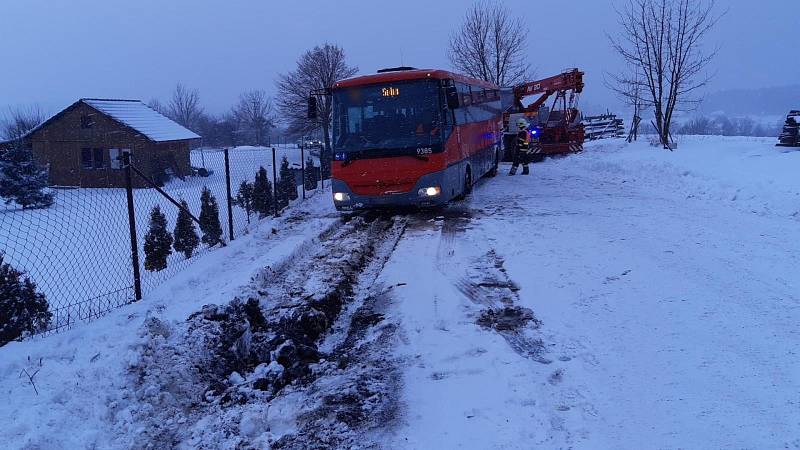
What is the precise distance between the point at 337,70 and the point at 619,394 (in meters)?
51.4

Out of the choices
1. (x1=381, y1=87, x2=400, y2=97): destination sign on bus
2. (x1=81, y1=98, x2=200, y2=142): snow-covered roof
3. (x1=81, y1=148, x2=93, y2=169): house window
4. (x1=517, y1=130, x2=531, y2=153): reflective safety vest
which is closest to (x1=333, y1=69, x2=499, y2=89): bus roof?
(x1=381, y1=87, x2=400, y2=97): destination sign on bus

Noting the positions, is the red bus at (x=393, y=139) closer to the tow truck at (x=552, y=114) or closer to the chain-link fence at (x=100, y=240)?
the chain-link fence at (x=100, y=240)

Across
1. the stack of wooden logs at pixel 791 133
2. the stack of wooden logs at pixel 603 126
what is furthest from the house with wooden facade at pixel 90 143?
the stack of wooden logs at pixel 791 133

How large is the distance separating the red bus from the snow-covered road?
1.65 metres

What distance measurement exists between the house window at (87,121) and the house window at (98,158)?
1.78 m

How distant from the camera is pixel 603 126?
43438 millimetres

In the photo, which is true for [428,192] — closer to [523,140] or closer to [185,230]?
[185,230]

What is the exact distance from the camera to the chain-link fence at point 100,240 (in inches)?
358

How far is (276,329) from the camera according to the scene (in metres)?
5.72

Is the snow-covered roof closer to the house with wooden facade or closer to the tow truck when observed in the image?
the house with wooden facade

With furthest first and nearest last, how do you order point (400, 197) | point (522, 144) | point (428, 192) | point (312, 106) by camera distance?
1. point (522, 144)
2. point (312, 106)
3. point (400, 197)
4. point (428, 192)

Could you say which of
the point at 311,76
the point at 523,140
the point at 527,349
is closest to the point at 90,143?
the point at 311,76

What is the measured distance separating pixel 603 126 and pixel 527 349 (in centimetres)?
4223

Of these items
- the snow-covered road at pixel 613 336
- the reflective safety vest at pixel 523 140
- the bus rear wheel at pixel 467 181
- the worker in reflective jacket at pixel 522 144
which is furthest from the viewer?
the reflective safety vest at pixel 523 140
